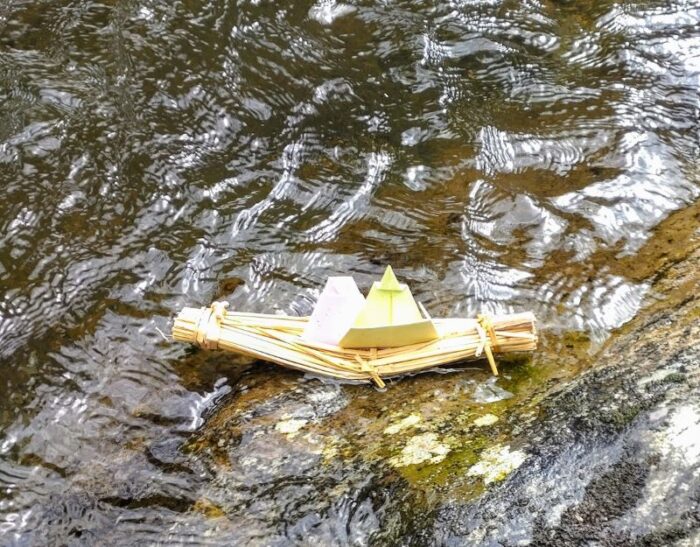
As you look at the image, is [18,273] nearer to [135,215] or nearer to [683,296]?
[135,215]

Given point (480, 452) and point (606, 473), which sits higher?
point (606, 473)

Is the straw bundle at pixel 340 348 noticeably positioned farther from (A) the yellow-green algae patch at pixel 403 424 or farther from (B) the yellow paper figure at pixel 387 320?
(A) the yellow-green algae patch at pixel 403 424

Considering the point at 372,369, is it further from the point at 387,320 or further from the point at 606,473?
the point at 606,473

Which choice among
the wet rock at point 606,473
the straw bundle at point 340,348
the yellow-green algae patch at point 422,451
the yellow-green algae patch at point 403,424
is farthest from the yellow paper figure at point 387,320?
the wet rock at point 606,473

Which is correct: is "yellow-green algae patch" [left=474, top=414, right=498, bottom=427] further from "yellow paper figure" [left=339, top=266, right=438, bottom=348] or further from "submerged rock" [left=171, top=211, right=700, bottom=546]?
"yellow paper figure" [left=339, top=266, right=438, bottom=348]

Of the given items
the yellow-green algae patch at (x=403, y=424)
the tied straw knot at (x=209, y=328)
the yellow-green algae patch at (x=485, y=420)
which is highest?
the tied straw knot at (x=209, y=328)

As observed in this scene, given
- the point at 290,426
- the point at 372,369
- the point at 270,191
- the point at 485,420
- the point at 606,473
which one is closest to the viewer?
the point at 606,473

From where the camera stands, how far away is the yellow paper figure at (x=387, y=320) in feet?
8.00

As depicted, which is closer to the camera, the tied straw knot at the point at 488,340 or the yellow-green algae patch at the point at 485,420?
the yellow-green algae patch at the point at 485,420

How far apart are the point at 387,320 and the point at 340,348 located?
0.19 metres

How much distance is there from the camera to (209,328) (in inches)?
100

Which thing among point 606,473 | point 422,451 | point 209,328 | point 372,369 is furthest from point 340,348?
point 606,473

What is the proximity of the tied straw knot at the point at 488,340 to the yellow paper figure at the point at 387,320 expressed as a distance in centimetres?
15

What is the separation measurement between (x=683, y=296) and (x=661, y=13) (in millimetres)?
2477
